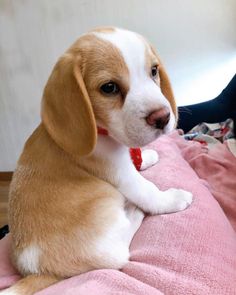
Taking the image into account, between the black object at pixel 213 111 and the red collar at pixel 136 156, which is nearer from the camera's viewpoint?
the red collar at pixel 136 156

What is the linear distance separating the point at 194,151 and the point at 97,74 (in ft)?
2.49

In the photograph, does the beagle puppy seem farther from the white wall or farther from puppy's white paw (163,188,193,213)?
the white wall

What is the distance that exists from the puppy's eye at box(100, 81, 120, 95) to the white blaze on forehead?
4cm

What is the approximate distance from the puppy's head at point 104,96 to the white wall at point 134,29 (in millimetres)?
1253

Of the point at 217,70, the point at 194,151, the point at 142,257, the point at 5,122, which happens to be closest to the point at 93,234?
the point at 142,257

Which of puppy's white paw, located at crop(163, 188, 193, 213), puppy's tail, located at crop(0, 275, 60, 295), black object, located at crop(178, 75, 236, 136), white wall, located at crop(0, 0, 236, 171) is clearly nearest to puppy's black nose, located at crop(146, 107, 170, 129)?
puppy's white paw, located at crop(163, 188, 193, 213)

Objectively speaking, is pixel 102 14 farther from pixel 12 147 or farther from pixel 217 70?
pixel 12 147

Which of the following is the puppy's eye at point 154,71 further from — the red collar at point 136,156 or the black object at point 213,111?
the black object at point 213,111

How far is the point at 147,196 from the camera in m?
0.96

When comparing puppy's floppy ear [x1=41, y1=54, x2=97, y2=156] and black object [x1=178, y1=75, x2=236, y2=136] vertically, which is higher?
puppy's floppy ear [x1=41, y1=54, x2=97, y2=156]

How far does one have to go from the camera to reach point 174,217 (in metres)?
0.97

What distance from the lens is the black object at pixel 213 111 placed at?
167cm

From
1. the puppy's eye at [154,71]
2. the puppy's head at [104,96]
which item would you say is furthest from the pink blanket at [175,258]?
the puppy's eye at [154,71]

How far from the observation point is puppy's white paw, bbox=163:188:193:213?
0.99 metres
